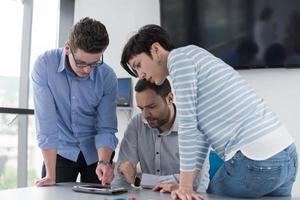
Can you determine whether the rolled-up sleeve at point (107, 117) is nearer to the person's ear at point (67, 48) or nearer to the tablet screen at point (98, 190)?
the person's ear at point (67, 48)

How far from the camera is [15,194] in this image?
1.36 metres

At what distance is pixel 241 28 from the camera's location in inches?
107

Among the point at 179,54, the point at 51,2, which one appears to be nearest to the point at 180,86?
the point at 179,54

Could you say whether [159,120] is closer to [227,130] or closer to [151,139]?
[151,139]

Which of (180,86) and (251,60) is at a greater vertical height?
(251,60)

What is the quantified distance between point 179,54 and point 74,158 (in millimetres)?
856

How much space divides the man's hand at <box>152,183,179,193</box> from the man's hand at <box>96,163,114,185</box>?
283 mm

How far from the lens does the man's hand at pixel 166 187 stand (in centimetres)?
148

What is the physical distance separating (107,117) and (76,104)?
16 centimetres

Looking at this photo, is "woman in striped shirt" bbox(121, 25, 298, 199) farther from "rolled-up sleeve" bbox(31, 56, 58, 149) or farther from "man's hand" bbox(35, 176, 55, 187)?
"rolled-up sleeve" bbox(31, 56, 58, 149)

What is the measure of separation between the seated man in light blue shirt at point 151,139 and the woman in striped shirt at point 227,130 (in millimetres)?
547

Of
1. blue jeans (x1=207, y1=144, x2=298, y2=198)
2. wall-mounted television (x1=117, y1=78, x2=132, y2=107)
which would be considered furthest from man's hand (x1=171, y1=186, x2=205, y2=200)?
wall-mounted television (x1=117, y1=78, x2=132, y2=107)

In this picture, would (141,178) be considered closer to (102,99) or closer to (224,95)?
(102,99)

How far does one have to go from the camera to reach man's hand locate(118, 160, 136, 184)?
5.91ft
